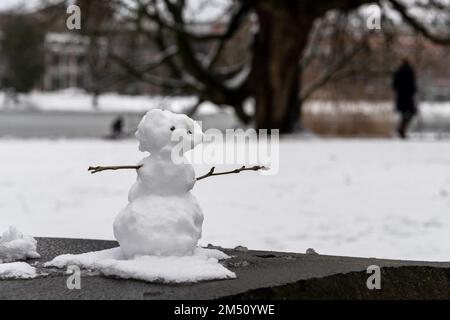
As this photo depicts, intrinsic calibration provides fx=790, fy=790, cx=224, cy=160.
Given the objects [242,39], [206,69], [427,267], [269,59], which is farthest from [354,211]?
[242,39]

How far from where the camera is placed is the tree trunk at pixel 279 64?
48.3 ft

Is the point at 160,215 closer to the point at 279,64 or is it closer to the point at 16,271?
the point at 16,271

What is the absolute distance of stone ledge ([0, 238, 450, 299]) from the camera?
242 centimetres

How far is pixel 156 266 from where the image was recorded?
2.61m

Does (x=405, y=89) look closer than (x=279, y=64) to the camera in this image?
No

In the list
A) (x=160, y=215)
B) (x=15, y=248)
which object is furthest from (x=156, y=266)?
(x=15, y=248)

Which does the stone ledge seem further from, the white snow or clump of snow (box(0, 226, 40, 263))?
the white snow

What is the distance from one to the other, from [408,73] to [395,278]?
13649 mm

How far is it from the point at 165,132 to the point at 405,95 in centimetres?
1371

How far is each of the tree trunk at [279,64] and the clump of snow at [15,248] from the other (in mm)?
11682

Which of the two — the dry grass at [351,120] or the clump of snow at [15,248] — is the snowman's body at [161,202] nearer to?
the clump of snow at [15,248]

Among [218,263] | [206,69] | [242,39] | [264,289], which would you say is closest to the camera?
[264,289]
